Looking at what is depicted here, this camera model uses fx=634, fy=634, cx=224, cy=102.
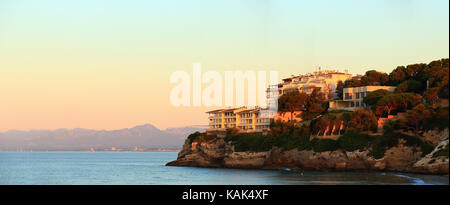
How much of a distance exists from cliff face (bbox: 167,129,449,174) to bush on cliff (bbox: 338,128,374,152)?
69cm

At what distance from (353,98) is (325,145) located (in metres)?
19.7

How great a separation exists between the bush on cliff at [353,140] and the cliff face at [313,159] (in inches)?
27.4

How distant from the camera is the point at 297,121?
3969 inches

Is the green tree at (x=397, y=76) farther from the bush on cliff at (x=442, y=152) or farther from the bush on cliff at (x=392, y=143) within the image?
the bush on cliff at (x=442, y=152)

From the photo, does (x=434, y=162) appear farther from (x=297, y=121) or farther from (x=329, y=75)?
(x=329, y=75)

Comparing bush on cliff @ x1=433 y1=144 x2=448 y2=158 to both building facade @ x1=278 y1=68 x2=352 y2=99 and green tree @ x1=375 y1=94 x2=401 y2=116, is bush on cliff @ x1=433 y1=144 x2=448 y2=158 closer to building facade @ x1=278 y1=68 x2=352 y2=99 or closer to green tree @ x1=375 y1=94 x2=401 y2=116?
green tree @ x1=375 y1=94 x2=401 y2=116

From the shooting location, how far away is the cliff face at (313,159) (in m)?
68.1

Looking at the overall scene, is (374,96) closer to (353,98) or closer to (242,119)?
(353,98)

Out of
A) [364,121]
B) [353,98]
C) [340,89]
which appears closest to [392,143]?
[364,121]

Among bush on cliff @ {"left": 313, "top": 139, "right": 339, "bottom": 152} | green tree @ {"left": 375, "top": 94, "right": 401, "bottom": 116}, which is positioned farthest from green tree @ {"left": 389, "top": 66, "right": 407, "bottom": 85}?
bush on cliff @ {"left": 313, "top": 139, "right": 339, "bottom": 152}

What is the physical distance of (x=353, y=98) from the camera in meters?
99.9

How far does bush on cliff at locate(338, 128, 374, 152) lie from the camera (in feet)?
257

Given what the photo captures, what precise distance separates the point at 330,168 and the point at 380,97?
15302 mm
